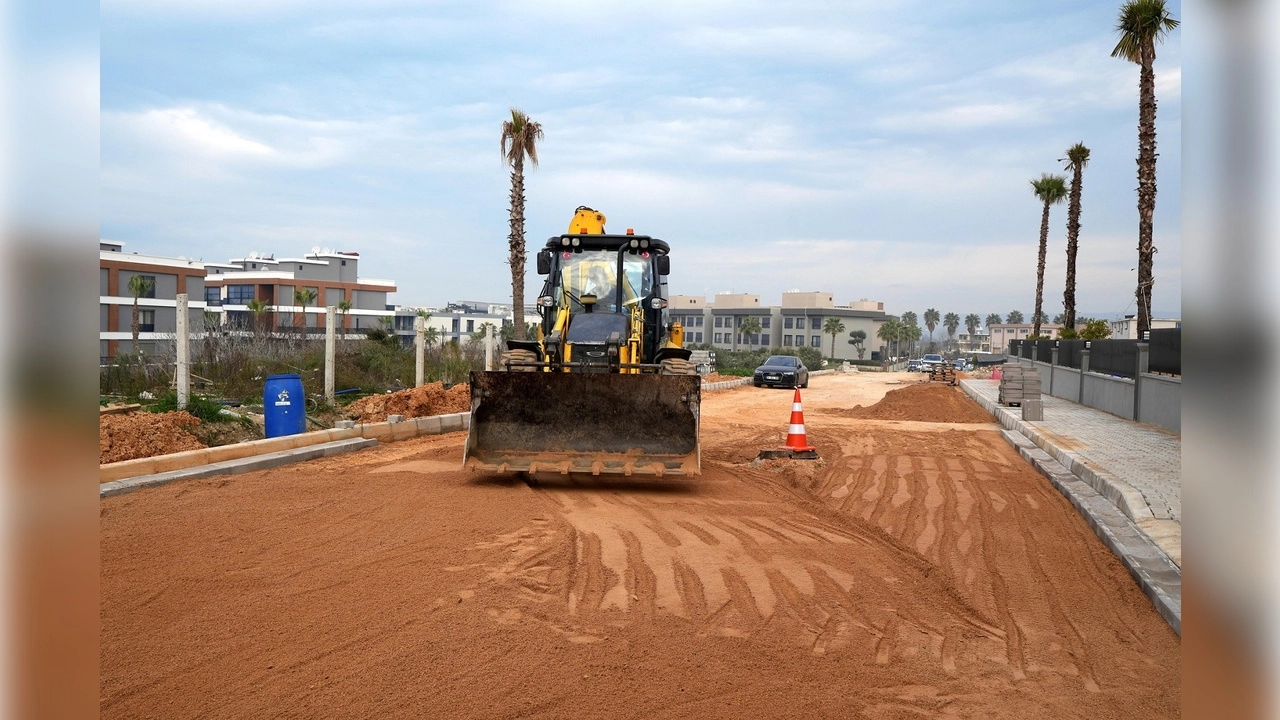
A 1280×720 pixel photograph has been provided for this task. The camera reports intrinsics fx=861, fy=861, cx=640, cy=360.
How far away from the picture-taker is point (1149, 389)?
17031 mm

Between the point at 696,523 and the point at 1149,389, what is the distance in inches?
513

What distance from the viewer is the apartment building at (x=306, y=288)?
75.7 meters

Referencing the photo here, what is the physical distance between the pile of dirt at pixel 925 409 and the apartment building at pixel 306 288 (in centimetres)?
5525

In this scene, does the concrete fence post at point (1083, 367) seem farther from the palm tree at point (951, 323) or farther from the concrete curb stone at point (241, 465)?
the palm tree at point (951, 323)

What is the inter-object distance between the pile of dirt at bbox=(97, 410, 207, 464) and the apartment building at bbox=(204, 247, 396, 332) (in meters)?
62.5

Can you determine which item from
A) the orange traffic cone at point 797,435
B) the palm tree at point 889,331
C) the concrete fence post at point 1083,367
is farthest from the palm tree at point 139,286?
the palm tree at point 889,331

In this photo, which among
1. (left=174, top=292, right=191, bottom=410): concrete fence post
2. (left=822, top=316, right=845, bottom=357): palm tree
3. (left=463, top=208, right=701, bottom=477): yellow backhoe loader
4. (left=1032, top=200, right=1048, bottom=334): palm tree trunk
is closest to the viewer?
(left=463, top=208, right=701, bottom=477): yellow backhoe loader

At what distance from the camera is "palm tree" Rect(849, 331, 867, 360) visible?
110m

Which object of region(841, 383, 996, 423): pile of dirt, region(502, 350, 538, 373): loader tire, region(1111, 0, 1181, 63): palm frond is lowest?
region(841, 383, 996, 423): pile of dirt

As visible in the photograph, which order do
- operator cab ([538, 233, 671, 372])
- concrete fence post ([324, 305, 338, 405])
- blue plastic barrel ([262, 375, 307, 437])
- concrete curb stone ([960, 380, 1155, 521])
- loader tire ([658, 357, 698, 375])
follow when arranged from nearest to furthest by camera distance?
concrete curb stone ([960, 380, 1155, 521]), loader tire ([658, 357, 698, 375]), operator cab ([538, 233, 671, 372]), blue plastic barrel ([262, 375, 307, 437]), concrete fence post ([324, 305, 338, 405])

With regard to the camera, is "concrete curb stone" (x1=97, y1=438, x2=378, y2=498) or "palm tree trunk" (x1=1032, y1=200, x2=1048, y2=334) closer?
"concrete curb stone" (x1=97, y1=438, x2=378, y2=498)

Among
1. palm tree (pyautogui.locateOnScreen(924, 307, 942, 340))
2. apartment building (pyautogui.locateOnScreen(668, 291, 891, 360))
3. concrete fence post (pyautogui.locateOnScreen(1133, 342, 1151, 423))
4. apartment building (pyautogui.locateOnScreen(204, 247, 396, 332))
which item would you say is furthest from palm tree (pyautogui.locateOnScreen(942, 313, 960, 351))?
concrete fence post (pyautogui.locateOnScreen(1133, 342, 1151, 423))

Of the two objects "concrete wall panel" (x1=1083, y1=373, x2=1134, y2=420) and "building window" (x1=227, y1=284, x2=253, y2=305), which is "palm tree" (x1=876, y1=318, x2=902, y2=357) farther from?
"concrete wall panel" (x1=1083, y1=373, x2=1134, y2=420)
